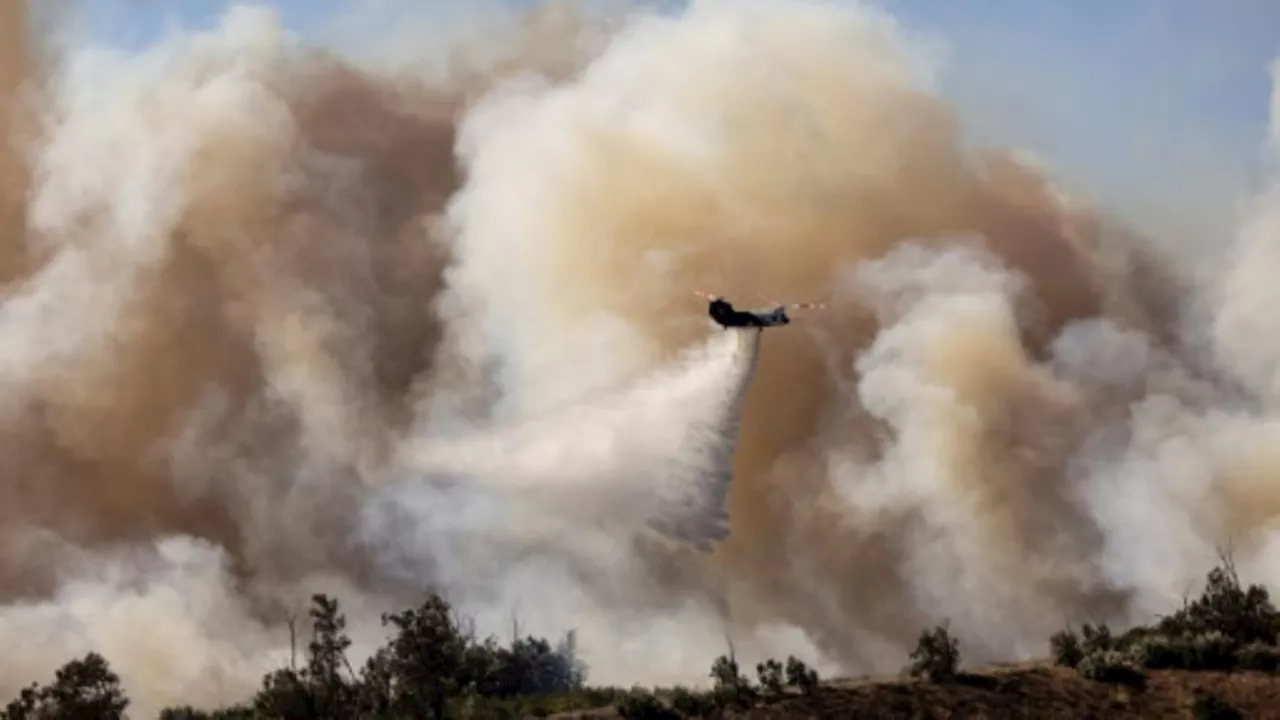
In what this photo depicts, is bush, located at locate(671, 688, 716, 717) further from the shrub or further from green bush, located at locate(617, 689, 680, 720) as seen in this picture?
the shrub

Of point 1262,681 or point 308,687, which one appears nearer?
point 1262,681

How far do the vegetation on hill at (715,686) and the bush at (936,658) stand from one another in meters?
0.04

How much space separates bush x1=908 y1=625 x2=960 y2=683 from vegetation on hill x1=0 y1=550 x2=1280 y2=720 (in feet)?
0.14

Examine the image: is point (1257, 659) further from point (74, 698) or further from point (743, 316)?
point (74, 698)

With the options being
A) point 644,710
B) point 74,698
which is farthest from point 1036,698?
point 74,698

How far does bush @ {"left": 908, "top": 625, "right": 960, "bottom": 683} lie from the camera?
44438 mm

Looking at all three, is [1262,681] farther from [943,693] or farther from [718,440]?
[718,440]

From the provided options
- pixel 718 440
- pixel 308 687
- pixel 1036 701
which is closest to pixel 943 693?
pixel 1036 701

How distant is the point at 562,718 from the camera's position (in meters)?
41.2

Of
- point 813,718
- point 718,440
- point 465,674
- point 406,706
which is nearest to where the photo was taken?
point 813,718

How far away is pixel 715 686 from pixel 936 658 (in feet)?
25.1

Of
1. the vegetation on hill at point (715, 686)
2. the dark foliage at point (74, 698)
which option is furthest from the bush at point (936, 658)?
the dark foliage at point (74, 698)

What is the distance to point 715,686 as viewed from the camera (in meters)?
43.6

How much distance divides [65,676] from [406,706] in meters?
11.3
